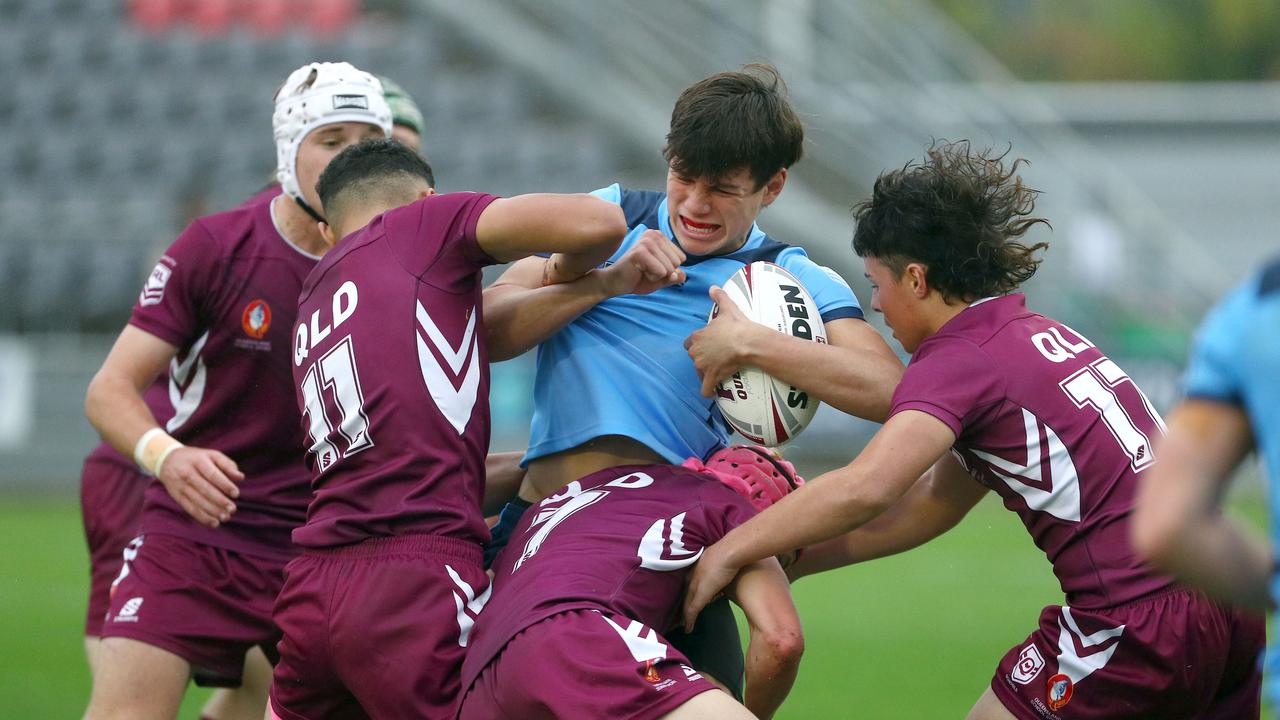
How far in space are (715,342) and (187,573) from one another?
7.28 feet

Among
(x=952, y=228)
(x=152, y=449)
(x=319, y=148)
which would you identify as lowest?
(x=152, y=449)

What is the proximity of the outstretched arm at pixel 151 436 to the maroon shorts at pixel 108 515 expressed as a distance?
3.58 feet

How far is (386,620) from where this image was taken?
4.01 metres

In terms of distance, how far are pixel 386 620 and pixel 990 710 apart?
1.81 metres

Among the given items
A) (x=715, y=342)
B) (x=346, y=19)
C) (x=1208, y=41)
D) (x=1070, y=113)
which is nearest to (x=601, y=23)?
(x=346, y=19)

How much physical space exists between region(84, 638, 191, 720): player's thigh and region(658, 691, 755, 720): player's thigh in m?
2.18

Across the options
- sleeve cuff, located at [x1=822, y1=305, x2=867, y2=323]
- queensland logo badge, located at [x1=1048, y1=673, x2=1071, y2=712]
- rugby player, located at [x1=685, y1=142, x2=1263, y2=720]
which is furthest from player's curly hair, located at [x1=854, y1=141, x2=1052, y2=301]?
queensland logo badge, located at [x1=1048, y1=673, x2=1071, y2=712]

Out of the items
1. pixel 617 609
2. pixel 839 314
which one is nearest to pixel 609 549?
pixel 617 609

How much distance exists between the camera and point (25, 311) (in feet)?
55.6

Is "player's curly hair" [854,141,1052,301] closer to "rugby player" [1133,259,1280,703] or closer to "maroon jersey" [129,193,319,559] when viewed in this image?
"rugby player" [1133,259,1280,703]

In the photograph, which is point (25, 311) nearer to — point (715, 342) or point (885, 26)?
point (885, 26)

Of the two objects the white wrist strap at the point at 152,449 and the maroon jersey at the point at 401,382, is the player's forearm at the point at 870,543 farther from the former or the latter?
the white wrist strap at the point at 152,449

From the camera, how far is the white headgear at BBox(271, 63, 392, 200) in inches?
215

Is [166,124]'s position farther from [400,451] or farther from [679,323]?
[400,451]
